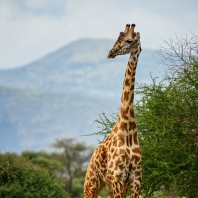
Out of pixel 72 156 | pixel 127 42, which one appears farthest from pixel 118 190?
pixel 72 156

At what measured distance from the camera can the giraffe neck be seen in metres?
8.04

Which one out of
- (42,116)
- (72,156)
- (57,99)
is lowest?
(72,156)

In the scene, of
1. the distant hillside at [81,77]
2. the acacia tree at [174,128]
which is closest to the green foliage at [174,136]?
the acacia tree at [174,128]

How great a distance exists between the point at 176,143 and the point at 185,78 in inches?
54.1

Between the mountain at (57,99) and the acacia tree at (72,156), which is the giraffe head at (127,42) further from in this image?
the mountain at (57,99)

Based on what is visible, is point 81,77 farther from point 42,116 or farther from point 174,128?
point 174,128

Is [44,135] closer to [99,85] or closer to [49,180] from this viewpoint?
[99,85]

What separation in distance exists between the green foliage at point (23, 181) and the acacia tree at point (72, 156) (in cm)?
2602

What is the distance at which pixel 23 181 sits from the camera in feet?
46.8

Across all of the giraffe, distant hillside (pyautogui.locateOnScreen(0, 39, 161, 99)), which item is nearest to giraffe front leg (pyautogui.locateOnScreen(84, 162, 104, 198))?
the giraffe

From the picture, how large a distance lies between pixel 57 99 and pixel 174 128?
166 meters

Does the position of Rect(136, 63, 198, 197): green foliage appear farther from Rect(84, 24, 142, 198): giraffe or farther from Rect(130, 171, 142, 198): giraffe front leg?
Rect(130, 171, 142, 198): giraffe front leg

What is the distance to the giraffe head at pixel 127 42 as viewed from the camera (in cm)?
775

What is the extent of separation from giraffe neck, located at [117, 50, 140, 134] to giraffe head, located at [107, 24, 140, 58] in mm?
139
